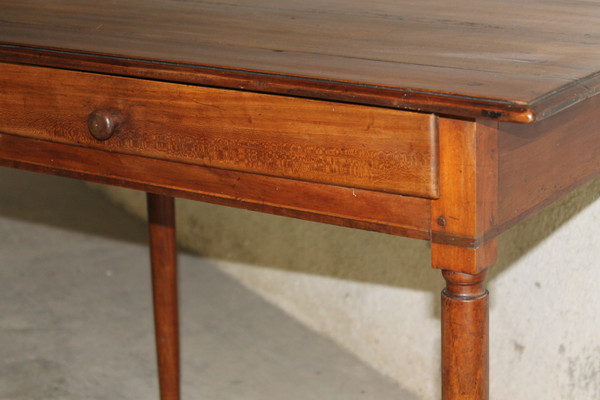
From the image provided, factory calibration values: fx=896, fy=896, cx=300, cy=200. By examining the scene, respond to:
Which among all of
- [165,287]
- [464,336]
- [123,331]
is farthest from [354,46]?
[123,331]

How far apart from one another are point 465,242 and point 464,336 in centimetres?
9

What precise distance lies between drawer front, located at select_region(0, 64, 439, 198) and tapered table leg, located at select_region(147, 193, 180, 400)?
1.74 feet

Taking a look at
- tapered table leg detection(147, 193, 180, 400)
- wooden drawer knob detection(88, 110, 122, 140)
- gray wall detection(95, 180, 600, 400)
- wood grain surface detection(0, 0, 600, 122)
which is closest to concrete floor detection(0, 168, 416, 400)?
gray wall detection(95, 180, 600, 400)

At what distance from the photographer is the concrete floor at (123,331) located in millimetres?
1795

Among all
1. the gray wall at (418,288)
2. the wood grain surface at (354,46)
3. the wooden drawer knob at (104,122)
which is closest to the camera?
the wood grain surface at (354,46)

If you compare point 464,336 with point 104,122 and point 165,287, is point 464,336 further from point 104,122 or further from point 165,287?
point 165,287

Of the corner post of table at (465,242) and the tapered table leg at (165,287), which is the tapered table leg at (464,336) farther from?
the tapered table leg at (165,287)

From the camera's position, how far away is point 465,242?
73 cm

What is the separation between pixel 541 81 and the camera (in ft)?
2.33

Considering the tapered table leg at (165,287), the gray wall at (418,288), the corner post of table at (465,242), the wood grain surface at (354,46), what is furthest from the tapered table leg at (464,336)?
the tapered table leg at (165,287)

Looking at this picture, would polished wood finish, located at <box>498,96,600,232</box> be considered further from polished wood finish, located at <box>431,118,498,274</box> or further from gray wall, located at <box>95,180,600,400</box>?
gray wall, located at <box>95,180,600,400</box>

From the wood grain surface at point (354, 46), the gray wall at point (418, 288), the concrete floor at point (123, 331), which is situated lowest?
the concrete floor at point (123, 331)

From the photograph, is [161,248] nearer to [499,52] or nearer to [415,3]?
[415,3]

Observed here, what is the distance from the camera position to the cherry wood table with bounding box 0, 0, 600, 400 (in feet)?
2.34
